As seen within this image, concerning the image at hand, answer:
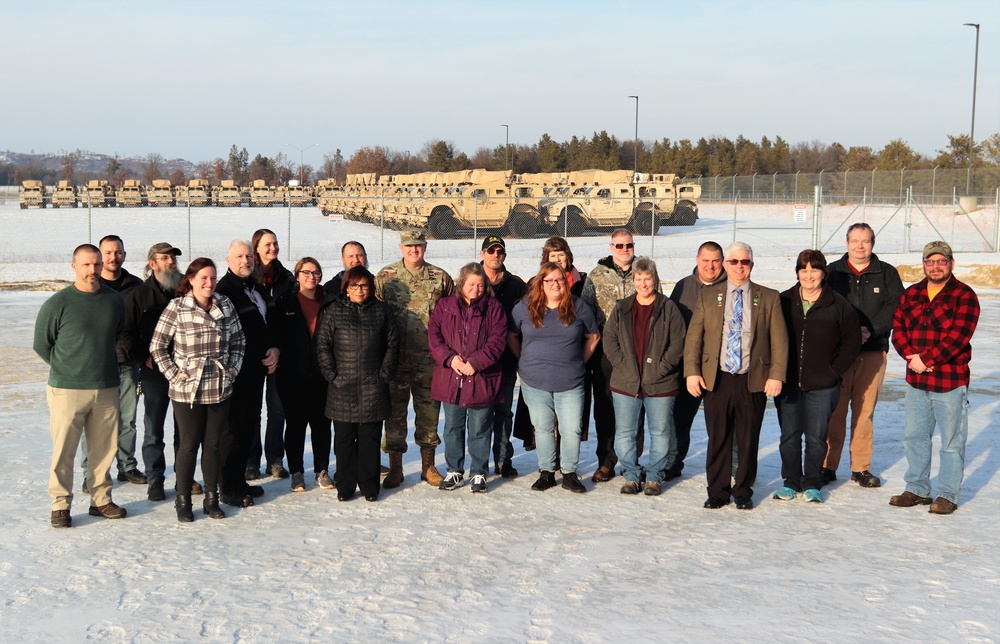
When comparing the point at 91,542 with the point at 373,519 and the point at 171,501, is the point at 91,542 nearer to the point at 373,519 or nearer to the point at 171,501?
the point at 171,501

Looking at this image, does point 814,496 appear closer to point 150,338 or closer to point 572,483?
point 572,483

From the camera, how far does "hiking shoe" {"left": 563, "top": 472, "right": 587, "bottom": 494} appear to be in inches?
278

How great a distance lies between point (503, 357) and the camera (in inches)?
281

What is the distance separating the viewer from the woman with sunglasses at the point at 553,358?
6.88 metres

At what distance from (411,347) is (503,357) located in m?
0.67

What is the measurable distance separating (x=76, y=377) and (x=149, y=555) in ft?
4.09

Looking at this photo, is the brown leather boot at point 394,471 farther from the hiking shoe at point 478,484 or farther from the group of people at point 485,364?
the hiking shoe at point 478,484

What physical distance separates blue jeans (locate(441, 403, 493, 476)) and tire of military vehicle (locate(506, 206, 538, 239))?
85.0 ft

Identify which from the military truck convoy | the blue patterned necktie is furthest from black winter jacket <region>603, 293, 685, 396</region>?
the military truck convoy

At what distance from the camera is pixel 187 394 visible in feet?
20.4

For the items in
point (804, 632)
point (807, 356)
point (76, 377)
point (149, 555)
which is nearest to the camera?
point (804, 632)

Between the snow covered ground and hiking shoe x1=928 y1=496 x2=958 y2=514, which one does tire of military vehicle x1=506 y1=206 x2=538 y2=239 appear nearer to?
the snow covered ground

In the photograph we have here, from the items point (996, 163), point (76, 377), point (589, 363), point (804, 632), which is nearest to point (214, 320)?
point (76, 377)

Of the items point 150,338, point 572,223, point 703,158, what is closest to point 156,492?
point 150,338
